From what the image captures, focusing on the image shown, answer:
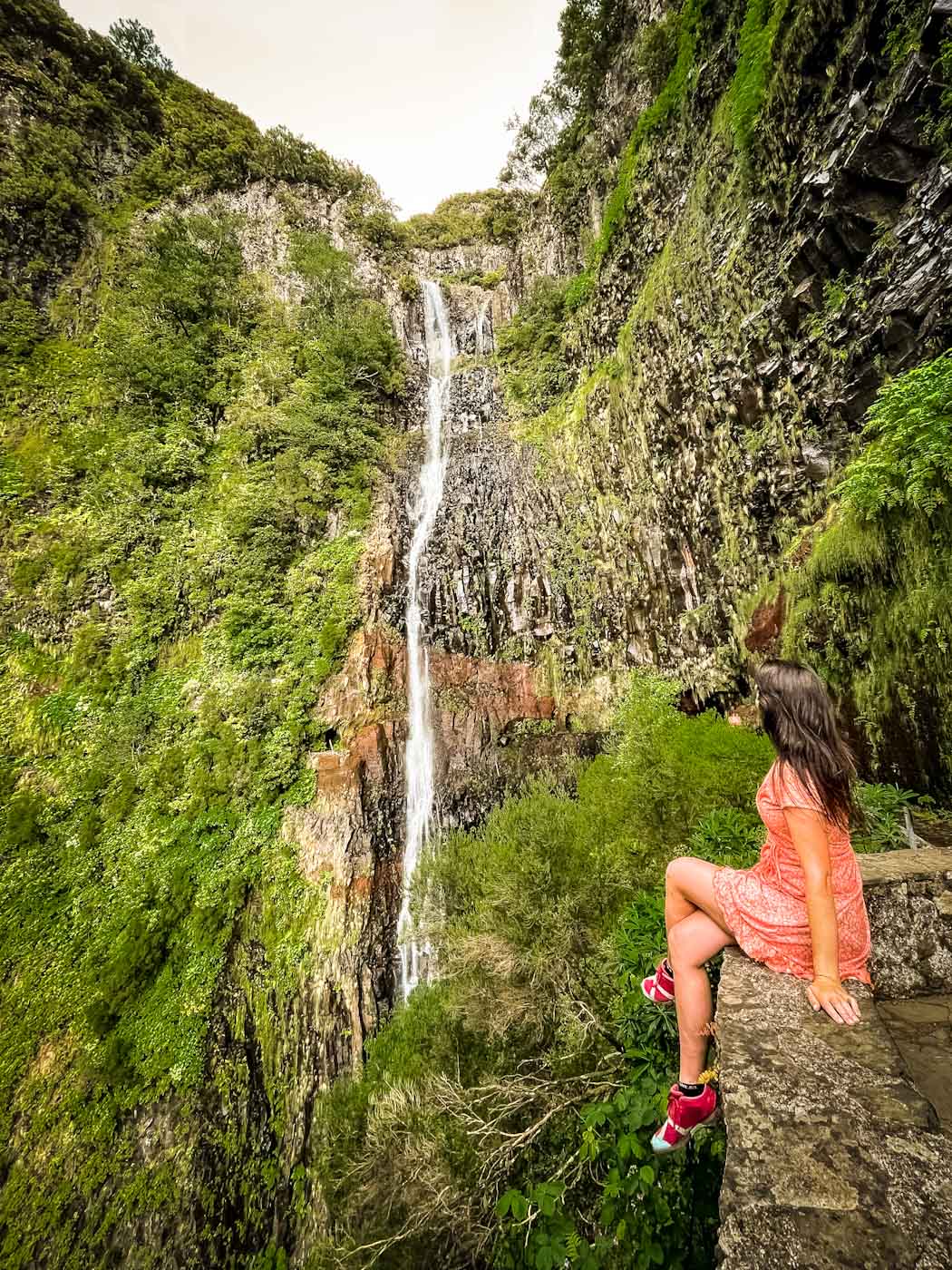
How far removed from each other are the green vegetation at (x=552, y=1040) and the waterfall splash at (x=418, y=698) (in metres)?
0.84

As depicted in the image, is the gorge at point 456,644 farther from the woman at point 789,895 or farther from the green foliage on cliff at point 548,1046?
the woman at point 789,895

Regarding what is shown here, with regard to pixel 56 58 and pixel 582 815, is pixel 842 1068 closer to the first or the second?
pixel 582 815

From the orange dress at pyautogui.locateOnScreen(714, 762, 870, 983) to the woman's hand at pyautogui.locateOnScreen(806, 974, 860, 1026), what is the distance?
161mm

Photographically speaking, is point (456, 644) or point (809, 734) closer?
point (809, 734)

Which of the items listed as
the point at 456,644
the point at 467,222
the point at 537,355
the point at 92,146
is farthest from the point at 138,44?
the point at 456,644

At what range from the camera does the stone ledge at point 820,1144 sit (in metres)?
1.15

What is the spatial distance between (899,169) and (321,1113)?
14.5 meters

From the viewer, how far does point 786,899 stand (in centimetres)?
209

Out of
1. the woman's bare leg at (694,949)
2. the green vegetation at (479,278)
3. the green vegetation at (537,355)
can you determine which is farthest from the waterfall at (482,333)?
the woman's bare leg at (694,949)

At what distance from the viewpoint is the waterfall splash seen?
9000mm

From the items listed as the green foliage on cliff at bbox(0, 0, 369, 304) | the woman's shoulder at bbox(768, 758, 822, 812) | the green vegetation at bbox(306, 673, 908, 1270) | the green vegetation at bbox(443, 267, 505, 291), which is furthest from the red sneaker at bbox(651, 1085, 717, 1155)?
the green vegetation at bbox(443, 267, 505, 291)

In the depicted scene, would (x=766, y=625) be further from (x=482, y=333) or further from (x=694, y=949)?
(x=482, y=333)

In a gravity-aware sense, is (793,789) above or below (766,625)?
below

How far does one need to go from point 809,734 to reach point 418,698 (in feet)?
31.9
